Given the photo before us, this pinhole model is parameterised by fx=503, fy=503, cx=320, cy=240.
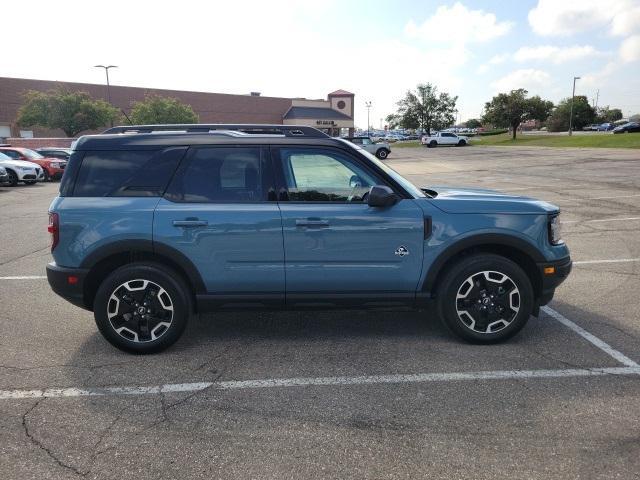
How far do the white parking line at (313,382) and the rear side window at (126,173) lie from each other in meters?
1.52

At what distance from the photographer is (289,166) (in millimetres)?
4176

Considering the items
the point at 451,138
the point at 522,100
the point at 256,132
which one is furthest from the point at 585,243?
the point at 522,100

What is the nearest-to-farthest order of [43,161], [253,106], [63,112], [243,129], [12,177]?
[243,129] < [12,177] < [43,161] < [63,112] < [253,106]

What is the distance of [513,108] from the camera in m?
61.4

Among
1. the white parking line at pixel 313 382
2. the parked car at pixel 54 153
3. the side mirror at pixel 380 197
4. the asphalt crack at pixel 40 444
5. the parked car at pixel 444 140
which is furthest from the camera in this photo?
the parked car at pixel 444 140

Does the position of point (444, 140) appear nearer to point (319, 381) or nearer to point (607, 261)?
point (607, 261)

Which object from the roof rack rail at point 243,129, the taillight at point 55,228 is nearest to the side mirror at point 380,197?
the roof rack rail at point 243,129

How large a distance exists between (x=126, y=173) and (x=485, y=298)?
3.13m

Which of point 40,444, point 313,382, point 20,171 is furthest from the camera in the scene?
point 20,171

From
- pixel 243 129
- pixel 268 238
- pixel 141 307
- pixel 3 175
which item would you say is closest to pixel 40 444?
pixel 141 307

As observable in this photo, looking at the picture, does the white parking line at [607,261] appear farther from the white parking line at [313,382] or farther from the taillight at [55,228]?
the taillight at [55,228]

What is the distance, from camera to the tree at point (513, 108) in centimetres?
6144

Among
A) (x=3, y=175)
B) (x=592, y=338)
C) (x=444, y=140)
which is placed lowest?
(x=592, y=338)

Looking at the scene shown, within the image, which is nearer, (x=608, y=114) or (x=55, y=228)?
(x=55, y=228)
